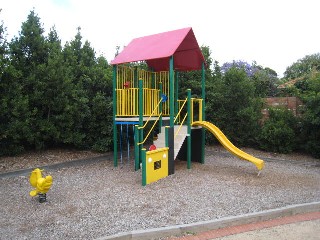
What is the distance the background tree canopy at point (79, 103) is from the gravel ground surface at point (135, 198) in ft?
5.60

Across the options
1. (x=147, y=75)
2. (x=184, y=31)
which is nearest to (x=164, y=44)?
(x=184, y=31)

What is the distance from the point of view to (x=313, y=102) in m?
9.56

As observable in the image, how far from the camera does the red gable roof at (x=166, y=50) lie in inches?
314

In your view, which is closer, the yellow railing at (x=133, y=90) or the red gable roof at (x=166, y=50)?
the red gable roof at (x=166, y=50)

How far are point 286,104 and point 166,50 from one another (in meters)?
6.19

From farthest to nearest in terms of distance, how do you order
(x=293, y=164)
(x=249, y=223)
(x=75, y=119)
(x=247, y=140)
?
(x=247, y=140) → (x=75, y=119) → (x=293, y=164) → (x=249, y=223)

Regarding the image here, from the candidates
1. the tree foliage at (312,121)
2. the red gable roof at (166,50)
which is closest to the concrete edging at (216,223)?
the red gable roof at (166,50)

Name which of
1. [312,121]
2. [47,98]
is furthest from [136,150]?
[312,121]

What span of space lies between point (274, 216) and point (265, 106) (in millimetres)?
8046

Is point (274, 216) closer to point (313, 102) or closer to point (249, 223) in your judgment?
point (249, 223)

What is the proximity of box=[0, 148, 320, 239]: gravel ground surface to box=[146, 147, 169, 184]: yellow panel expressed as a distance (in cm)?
21

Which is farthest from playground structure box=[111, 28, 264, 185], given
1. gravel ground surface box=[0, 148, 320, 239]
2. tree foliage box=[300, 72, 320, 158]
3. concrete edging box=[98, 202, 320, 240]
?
tree foliage box=[300, 72, 320, 158]

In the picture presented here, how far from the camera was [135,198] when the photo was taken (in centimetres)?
555

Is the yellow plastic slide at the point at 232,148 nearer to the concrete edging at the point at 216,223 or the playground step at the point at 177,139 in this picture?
the playground step at the point at 177,139
